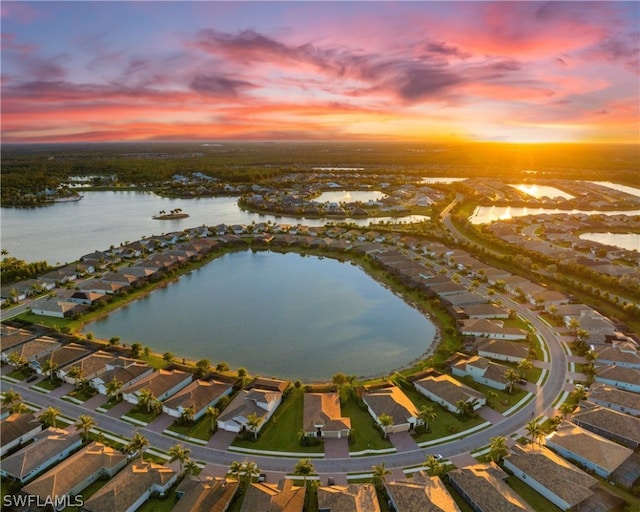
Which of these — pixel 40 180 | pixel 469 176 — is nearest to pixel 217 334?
pixel 40 180

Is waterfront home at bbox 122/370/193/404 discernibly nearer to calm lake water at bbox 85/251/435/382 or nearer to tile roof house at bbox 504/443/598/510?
calm lake water at bbox 85/251/435/382

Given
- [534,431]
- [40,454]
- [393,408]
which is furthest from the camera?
[393,408]

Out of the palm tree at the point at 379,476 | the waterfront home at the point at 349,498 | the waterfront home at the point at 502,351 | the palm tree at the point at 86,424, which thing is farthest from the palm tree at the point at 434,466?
the palm tree at the point at 86,424

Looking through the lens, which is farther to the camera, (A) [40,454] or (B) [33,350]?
(B) [33,350]

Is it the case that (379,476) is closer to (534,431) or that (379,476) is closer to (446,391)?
(446,391)

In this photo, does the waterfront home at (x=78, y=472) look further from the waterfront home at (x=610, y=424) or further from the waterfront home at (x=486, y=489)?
the waterfront home at (x=610, y=424)

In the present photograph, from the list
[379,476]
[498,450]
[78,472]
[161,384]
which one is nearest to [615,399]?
[498,450]

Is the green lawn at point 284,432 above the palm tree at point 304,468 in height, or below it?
below
